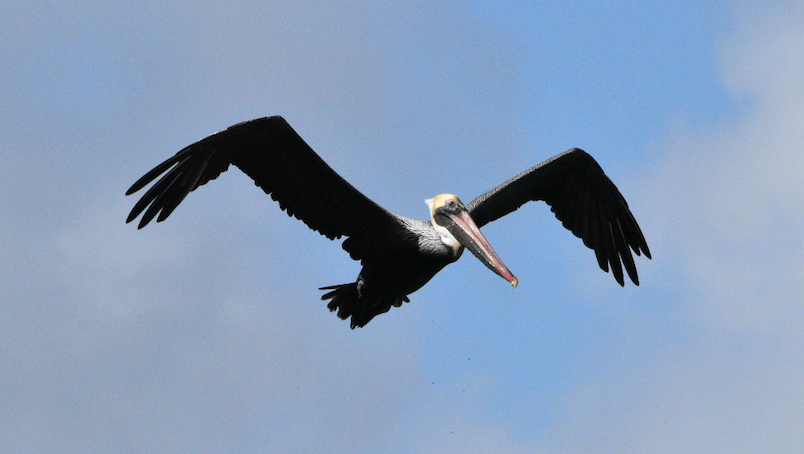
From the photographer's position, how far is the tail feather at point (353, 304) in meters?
11.3

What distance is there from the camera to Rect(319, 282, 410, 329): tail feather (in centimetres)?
1131

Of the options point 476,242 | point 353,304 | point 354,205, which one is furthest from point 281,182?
point 476,242

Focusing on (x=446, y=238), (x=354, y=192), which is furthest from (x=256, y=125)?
(x=446, y=238)

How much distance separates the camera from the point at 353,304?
11.4 metres

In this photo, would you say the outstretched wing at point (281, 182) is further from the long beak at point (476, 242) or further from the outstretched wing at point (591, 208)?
the outstretched wing at point (591, 208)

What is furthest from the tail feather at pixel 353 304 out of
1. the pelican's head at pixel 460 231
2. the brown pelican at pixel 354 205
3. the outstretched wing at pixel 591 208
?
the outstretched wing at pixel 591 208

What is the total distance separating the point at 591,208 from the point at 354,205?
309 cm

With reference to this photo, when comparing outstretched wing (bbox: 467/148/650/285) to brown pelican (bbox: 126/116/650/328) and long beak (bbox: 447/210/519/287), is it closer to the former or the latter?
brown pelican (bbox: 126/116/650/328)

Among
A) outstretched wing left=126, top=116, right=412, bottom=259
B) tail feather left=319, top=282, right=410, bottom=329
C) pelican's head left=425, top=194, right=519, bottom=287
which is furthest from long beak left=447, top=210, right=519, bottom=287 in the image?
tail feather left=319, top=282, right=410, bottom=329

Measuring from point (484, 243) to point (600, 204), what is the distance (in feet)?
7.66

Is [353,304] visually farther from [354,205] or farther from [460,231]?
[460,231]

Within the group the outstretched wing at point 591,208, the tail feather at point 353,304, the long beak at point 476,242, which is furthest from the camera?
the outstretched wing at point 591,208

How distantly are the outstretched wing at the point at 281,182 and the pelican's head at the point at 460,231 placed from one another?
0.45 metres

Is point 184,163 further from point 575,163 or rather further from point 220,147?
point 575,163
